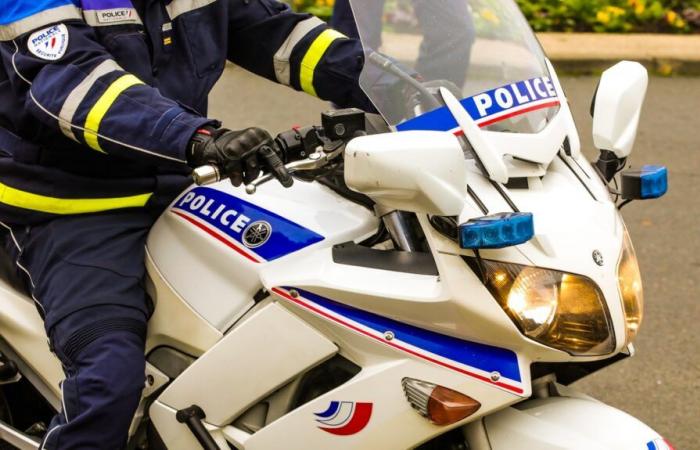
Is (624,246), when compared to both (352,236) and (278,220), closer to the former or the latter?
(352,236)

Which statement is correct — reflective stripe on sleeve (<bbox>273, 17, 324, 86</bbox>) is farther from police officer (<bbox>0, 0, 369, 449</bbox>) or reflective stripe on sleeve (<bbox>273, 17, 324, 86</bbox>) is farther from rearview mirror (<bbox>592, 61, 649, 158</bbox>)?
rearview mirror (<bbox>592, 61, 649, 158</bbox>)

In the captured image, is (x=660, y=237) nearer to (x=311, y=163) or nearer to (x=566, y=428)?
(x=566, y=428)

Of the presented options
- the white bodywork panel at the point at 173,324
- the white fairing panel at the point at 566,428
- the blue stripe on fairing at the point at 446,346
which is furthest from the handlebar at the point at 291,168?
the white fairing panel at the point at 566,428

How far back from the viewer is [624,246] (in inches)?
94.1

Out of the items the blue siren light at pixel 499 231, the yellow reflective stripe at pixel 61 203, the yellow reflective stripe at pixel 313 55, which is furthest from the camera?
the yellow reflective stripe at pixel 313 55

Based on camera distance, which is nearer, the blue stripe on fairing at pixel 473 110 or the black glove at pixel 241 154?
the black glove at pixel 241 154

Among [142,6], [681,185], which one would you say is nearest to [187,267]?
[142,6]

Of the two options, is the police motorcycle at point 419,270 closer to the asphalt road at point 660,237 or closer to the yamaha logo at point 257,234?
the yamaha logo at point 257,234

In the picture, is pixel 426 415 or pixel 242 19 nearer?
pixel 426 415

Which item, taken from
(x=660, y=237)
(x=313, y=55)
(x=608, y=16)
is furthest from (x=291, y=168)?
(x=608, y=16)

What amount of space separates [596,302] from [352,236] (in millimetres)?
557

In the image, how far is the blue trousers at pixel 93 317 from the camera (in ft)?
8.53

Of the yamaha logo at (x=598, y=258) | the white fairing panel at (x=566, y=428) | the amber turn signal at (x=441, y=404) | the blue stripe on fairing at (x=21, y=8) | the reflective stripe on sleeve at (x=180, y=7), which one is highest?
the blue stripe on fairing at (x=21, y=8)

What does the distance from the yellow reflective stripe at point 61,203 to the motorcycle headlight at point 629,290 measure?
48.2 inches
